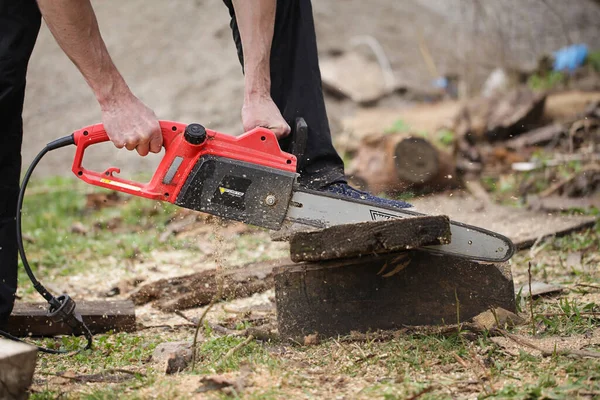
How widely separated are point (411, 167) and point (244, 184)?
11.4 feet

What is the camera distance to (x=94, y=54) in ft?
8.23

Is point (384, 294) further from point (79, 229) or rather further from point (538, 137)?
point (538, 137)

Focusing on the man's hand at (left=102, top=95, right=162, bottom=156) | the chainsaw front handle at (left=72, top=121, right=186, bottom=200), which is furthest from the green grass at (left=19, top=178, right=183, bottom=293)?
the man's hand at (left=102, top=95, right=162, bottom=156)

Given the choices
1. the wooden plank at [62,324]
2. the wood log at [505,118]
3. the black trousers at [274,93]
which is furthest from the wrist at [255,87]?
the wood log at [505,118]

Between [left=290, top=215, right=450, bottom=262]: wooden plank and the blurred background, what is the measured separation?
366 centimetres

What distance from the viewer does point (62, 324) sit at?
9.57 feet

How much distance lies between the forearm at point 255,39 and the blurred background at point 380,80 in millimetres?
3259

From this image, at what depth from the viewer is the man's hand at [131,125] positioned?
2490mm

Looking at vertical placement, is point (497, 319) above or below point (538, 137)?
below

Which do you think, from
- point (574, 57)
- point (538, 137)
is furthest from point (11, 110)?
point (574, 57)

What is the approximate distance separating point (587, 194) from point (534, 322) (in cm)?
296

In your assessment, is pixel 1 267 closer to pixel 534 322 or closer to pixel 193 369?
pixel 193 369

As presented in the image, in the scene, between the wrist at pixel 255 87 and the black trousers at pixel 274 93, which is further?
the wrist at pixel 255 87

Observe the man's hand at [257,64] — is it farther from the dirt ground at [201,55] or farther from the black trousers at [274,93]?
the dirt ground at [201,55]
